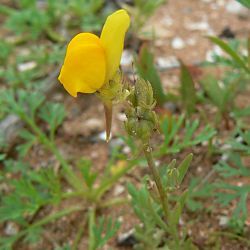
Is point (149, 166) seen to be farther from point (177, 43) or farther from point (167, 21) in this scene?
point (167, 21)

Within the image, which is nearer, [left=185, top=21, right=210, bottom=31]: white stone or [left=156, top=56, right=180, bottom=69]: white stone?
[left=156, top=56, right=180, bottom=69]: white stone

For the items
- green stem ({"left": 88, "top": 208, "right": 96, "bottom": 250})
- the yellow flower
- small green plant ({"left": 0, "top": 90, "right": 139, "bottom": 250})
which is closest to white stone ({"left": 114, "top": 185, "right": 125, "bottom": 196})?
small green plant ({"left": 0, "top": 90, "right": 139, "bottom": 250})

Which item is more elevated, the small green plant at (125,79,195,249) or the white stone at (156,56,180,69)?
the small green plant at (125,79,195,249)

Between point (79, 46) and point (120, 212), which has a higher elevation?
point (79, 46)

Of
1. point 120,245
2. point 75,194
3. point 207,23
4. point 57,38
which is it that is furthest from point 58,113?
point 207,23

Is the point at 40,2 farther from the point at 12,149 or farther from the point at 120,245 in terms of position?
the point at 120,245

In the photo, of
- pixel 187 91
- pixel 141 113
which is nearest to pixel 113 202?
pixel 187 91

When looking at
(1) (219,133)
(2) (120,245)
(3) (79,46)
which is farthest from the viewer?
(1) (219,133)

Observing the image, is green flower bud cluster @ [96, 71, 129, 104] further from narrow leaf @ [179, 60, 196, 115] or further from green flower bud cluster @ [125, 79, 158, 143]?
narrow leaf @ [179, 60, 196, 115]
